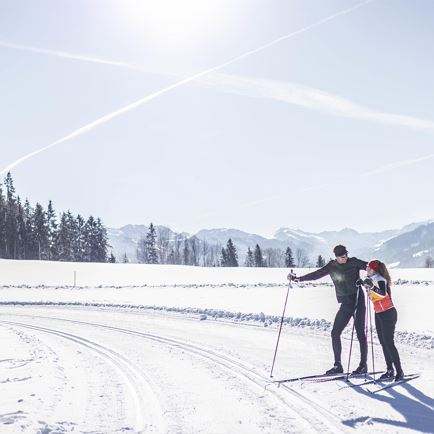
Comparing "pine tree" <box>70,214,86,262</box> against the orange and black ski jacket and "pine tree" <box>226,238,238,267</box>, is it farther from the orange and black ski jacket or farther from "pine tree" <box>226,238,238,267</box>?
the orange and black ski jacket

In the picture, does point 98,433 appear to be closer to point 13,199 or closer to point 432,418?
point 432,418

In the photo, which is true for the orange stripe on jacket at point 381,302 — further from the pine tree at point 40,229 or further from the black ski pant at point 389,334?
the pine tree at point 40,229

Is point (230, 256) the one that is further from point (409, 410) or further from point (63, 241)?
point (409, 410)

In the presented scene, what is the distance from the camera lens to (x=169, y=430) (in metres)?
5.85

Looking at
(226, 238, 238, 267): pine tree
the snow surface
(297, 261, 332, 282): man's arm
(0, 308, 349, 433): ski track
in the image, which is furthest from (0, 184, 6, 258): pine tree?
(297, 261, 332, 282): man's arm

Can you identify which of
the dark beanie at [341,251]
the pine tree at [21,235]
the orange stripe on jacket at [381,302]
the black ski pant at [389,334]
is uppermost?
the pine tree at [21,235]

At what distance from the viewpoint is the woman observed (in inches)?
315

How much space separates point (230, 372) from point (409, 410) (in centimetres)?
354

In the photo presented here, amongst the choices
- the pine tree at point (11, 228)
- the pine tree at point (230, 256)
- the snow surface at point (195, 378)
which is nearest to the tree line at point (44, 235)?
the pine tree at point (11, 228)

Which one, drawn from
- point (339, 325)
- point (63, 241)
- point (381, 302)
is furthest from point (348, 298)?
point (63, 241)

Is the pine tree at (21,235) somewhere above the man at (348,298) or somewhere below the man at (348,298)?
above

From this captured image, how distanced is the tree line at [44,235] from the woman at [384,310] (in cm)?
8299

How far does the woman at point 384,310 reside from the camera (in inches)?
315

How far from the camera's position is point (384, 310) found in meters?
8.16
